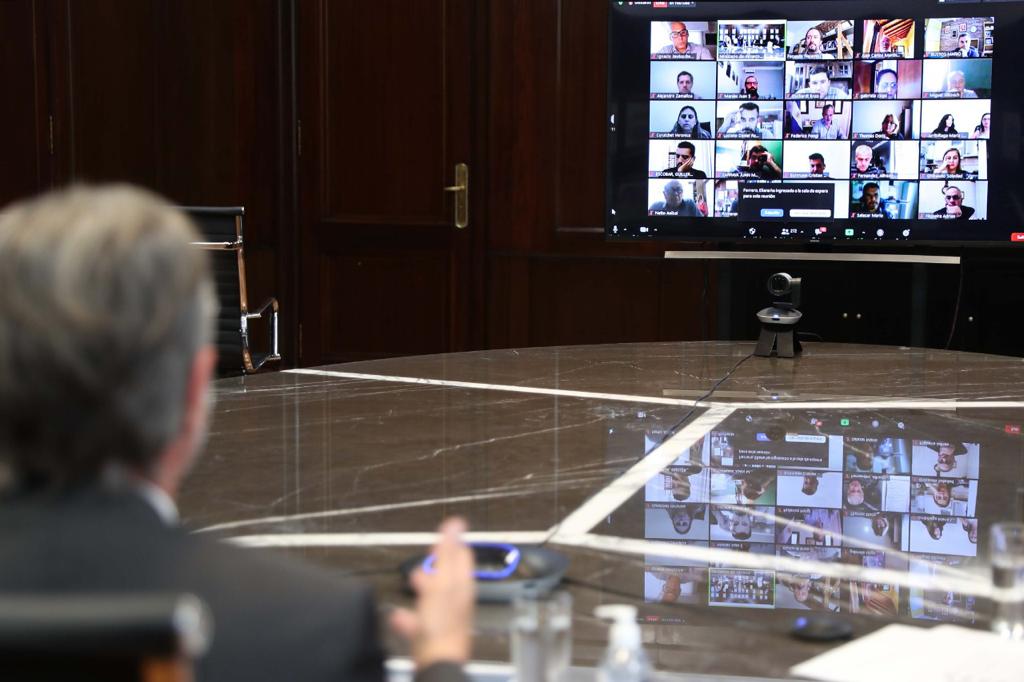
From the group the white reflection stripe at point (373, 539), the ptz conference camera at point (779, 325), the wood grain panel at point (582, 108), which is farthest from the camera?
the wood grain panel at point (582, 108)

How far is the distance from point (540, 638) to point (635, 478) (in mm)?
Result: 918

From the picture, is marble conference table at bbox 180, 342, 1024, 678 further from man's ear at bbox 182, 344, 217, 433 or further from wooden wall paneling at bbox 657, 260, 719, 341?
wooden wall paneling at bbox 657, 260, 719, 341

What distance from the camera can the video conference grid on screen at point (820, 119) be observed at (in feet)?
16.2

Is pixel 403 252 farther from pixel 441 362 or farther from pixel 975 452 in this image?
pixel 975 452

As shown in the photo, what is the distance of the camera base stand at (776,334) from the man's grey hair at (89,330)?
2.81 meters

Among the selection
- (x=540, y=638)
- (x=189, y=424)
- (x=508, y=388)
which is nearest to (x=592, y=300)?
(x=508, y=388)

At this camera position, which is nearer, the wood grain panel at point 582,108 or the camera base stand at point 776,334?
the camera base stand at point 776,334

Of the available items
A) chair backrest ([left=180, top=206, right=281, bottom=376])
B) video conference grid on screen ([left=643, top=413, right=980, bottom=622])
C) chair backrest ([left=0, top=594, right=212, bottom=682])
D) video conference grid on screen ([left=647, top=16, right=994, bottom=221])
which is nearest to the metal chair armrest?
chair backrest ([left=180, top=206, right=281, bottom=376])

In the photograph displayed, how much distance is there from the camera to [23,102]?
6.30 m

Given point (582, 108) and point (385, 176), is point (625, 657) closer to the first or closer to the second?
point (582, 108)

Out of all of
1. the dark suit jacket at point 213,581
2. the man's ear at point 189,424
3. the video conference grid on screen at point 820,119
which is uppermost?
the video conference grid on screen at point 820,119

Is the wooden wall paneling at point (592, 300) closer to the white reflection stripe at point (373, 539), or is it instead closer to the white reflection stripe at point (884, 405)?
the white reflection stripe at point (884, 405)

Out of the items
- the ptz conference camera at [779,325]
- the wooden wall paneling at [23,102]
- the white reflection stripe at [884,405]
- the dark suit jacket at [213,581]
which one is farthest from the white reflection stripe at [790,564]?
the wooden wall paneling at [23,102]

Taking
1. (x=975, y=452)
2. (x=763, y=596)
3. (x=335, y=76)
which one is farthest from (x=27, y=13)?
(x=763, y=596)
